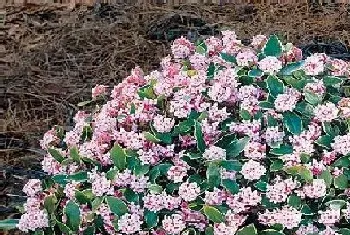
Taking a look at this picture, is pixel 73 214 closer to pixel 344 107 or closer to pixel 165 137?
pixel 165 137

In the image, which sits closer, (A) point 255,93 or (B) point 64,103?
(A) point 255,93

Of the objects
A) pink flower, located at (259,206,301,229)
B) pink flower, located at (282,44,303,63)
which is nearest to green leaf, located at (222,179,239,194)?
pink flower, located at (259,206,301,229)

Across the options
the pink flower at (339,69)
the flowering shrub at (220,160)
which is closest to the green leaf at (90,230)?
the flowering shrub at (220,160)

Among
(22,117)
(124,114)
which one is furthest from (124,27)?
(124,114)

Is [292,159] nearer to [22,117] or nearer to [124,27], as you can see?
[22,117]

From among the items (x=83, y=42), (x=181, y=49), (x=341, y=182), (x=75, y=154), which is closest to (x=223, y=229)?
(x=341, y=182)
